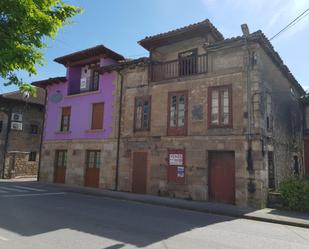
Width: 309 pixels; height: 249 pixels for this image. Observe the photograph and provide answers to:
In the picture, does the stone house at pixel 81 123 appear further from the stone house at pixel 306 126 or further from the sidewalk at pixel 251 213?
the stone house at pixel 306 126

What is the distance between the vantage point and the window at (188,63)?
46.0 ft

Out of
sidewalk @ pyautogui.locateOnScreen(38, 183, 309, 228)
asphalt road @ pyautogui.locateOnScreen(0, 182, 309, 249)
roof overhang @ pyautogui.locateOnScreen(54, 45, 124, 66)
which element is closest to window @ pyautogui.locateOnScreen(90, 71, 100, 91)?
roof overhang @ pyautogui.locateOnScreen(54, 45, 124, 66)

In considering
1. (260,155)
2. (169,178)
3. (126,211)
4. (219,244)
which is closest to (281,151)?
(260,155)

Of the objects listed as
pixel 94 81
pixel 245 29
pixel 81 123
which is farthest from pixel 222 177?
pixel 94 81

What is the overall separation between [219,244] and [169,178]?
7.56 metres

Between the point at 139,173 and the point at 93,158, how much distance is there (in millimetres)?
3744

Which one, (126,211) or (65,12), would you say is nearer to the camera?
(65,12)

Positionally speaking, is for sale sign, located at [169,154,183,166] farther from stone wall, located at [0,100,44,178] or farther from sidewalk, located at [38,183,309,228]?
stone wall, located at [0,100,44,178]

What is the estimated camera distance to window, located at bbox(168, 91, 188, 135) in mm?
13664

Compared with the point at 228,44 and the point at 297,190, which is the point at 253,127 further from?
the point at 228,44

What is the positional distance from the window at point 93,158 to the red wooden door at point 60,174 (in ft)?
7.71

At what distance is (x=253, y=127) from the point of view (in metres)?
11.6

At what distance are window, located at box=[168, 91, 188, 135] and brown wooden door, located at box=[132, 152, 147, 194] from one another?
2.07m

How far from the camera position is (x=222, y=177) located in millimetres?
12266
